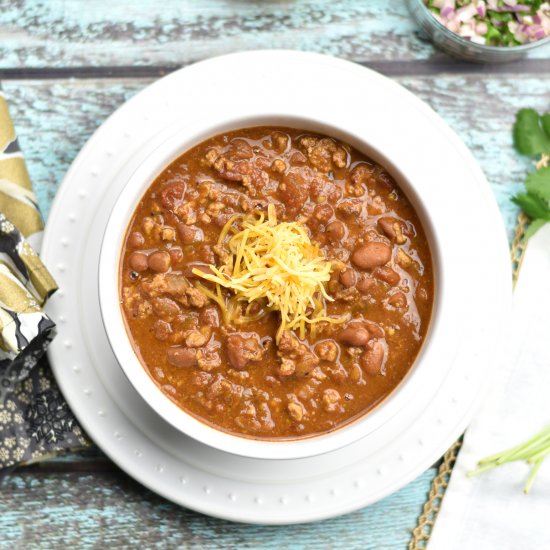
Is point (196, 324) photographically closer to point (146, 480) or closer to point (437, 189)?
point (146, 480)

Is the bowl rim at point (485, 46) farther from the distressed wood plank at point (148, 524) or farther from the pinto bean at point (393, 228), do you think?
the distressed wood plank at point (148, 524)

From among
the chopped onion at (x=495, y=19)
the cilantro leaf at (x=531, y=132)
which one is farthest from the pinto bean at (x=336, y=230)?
the chopped onion at (x=495, y=19)

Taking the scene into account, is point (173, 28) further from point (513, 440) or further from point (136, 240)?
point (513, 440)

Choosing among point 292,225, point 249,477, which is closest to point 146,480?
point 249,477

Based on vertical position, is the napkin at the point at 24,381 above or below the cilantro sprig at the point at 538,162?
below

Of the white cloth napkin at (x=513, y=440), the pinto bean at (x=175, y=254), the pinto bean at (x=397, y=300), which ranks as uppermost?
the pinto bean at (x=175, y=254)

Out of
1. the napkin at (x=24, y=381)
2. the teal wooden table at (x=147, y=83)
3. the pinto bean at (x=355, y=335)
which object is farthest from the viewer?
the teal wooden table at (x=147, y=83)
